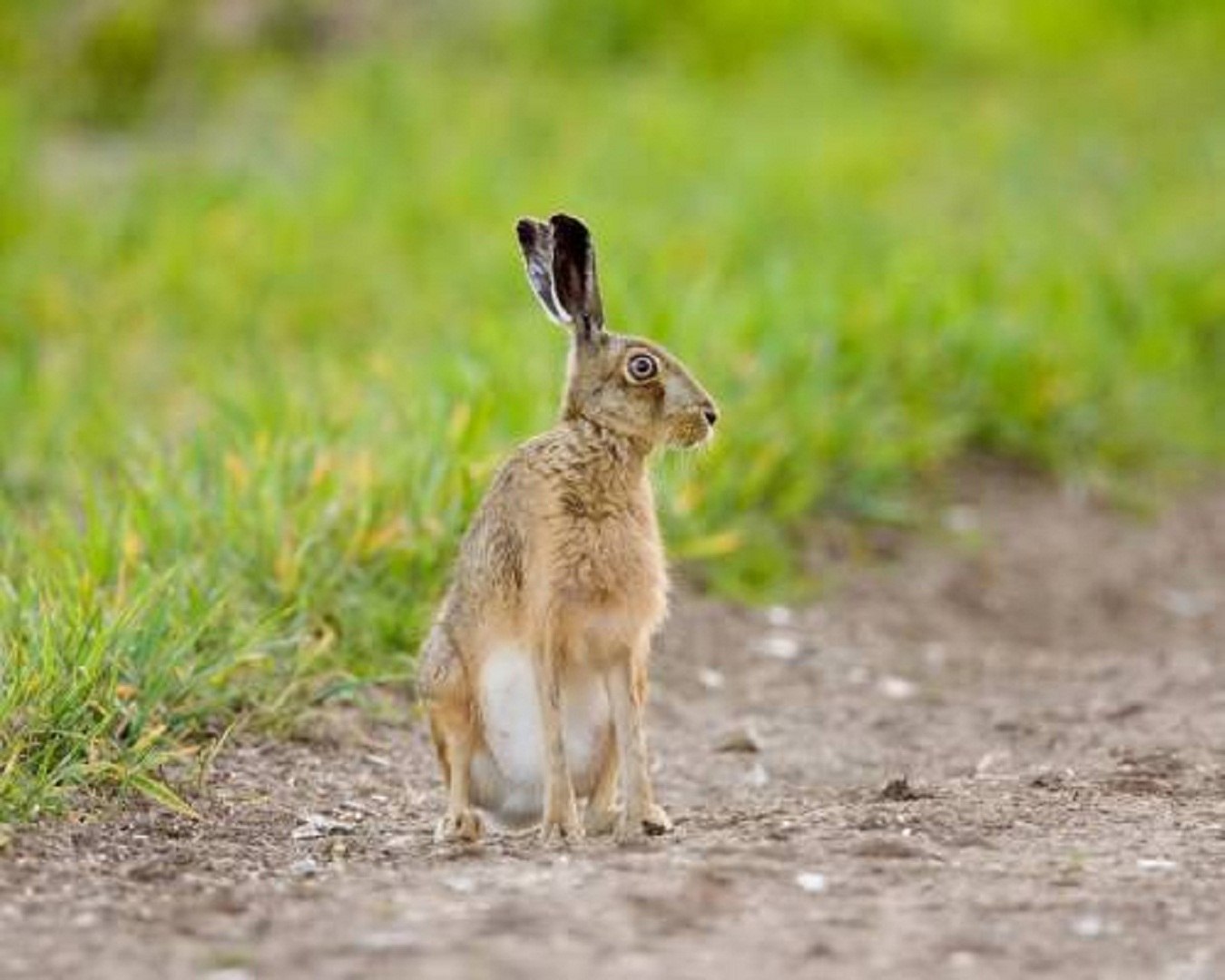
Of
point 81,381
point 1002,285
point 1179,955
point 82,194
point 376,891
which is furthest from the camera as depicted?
point 82,194

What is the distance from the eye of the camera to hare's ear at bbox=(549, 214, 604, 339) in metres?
5.41

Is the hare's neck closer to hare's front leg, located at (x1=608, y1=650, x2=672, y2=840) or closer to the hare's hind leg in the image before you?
hare's front leg, located at (x1=608, y1=650, x2=672, y2=840)

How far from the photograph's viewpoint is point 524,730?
5.27 metres

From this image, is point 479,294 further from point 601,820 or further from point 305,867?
point 305,867

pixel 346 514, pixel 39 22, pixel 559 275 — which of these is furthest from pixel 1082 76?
pixel 559 275

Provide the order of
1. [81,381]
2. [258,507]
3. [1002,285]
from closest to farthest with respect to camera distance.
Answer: [258,507], [81,381], [1002,285]

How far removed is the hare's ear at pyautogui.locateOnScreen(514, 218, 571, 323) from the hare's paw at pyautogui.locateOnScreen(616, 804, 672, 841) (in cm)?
99

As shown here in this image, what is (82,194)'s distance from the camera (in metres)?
11.3

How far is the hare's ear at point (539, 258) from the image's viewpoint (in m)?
5.56

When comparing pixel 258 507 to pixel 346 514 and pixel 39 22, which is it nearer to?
pixel 346 514

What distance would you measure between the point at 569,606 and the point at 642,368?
1.78ft

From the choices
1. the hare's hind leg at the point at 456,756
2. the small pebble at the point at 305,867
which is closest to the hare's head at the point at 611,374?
the hare's hind leg at the point at 456,756

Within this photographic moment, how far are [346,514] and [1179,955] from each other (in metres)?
3.21

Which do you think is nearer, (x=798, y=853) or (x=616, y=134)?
(x=798, y=853)
